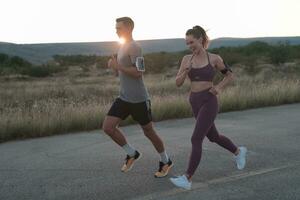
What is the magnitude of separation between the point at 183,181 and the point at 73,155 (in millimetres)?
2770

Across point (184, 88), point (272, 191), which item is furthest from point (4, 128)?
point (184, 88)

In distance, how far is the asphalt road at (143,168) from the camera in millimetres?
6145

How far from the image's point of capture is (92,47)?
160 m

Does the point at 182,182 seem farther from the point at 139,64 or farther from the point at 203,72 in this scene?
the point at 139,64

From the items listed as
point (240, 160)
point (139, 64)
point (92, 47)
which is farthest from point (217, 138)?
point (92, 47)

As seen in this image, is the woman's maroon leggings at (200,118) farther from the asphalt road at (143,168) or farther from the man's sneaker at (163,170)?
the man's sneaker at (163,170)

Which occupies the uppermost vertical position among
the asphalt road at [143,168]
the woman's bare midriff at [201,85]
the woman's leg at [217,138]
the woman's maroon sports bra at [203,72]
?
the woman's maroon sports bra at [203,72]

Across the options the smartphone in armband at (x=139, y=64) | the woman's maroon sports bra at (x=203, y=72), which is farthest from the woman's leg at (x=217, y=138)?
the smartphone in armband at (x=139, y=64)

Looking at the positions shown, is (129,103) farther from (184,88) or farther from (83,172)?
(184,88)

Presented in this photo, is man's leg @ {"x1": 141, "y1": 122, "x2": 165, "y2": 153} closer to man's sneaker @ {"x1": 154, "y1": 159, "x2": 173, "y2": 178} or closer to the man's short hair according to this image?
man's sneaker @ {"x1": 154, "y1": 159, "x2": 173, "y2": 178}

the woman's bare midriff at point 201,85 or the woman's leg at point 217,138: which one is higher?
the woman's bare midriff at point 201,85

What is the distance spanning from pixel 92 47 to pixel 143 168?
154m

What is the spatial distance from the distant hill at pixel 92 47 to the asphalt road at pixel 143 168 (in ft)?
414

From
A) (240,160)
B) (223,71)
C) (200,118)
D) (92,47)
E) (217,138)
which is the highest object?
(223,71)
